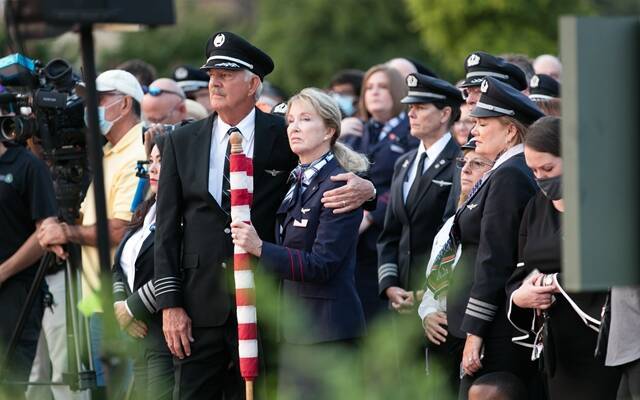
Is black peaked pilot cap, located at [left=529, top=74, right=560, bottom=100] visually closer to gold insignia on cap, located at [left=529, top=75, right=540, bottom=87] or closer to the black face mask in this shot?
gold insignia on cap, located at [left=529, top=75, right=540, bottom=87]

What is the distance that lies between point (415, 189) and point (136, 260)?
1741 mm

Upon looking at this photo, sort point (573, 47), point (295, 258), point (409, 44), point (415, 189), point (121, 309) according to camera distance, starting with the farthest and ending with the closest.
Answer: point (409, 44) < point (415, 189) < point (121, 309) < point (295, 258) < point (573, 47)

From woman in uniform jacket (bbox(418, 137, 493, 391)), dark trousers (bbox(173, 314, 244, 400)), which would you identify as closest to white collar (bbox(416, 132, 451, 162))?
woman in uniform jacket (bbox(418, 137, 493, 391))

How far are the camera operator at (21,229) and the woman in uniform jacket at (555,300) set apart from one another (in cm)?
361

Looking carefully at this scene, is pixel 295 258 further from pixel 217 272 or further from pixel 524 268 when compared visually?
pixel 524 268

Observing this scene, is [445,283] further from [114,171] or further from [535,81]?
[114,171]

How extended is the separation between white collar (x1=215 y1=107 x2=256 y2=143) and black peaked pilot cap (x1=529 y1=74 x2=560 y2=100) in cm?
180

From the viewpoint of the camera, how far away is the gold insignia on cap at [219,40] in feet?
20.7

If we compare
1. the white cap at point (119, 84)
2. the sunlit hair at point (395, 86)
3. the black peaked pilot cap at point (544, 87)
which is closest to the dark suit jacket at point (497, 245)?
the black peaked pilot cap at point (544, 87)

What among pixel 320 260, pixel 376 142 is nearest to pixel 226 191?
pixel 320 260

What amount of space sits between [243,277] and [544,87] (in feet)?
8.25

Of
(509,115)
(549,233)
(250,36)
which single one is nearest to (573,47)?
(549,233)

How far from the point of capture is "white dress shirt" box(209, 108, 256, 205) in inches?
244

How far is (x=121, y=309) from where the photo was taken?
676cm
